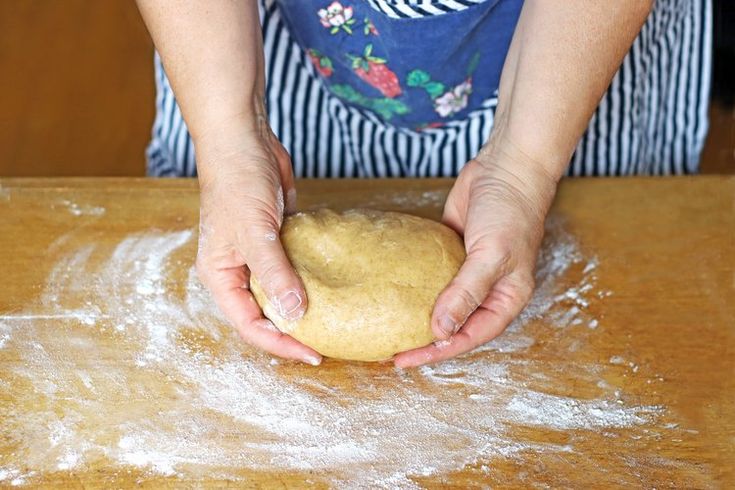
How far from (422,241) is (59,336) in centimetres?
56

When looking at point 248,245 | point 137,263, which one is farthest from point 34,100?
point 248,245

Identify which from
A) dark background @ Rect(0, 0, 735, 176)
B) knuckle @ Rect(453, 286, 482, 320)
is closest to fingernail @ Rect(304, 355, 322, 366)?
knuckle @ Rect(453, 286, 482, 320)

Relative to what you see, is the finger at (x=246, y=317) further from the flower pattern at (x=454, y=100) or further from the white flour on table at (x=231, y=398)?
the flower pattern at (x=454, y=100)

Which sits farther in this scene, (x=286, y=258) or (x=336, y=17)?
(x=336, y=17)

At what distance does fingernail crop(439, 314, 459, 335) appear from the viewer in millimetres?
1129

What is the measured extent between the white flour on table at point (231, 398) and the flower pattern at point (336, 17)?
0.48 metres

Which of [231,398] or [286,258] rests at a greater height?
[286,258]

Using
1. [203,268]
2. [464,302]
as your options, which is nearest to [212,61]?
[203,268]

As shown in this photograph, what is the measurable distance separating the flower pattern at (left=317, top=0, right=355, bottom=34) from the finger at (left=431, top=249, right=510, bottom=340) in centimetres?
47

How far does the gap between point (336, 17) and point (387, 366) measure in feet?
1.92

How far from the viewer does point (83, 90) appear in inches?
105

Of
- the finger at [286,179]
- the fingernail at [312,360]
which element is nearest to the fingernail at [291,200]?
the finger at [286,179]

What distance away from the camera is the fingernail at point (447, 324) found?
1129 mm

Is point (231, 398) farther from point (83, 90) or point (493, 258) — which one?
point (83, 90)
